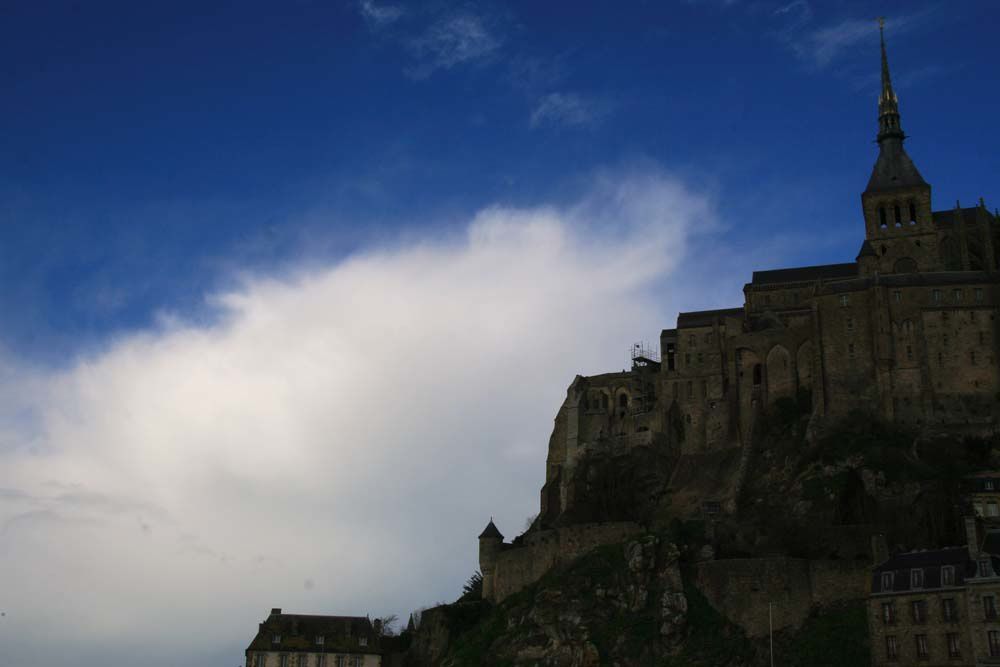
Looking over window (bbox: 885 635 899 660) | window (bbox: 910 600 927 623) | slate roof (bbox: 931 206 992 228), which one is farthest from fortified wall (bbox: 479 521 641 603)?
slate roof (bbox: 931 206 992 228)

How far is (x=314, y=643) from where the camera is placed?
87250mm

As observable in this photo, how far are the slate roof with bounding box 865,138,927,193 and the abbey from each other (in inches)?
4.5

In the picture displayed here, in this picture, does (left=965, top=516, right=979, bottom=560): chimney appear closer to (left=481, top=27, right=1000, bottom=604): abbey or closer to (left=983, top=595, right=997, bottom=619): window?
(left=983, top=595, right=997, bottom=619): window

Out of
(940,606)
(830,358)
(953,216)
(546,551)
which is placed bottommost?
(940,606)

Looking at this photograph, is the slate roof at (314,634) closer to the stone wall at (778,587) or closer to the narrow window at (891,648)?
the stone wall at (778,587)

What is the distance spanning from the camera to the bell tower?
298ft

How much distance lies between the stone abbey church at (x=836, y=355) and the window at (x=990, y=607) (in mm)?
23611

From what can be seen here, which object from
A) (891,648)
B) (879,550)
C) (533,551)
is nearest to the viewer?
(891,648)

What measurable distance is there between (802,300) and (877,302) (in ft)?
46.1

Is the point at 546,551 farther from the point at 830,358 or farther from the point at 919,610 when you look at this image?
the point at 919,610

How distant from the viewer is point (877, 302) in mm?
82000

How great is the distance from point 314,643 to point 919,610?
46150 mm

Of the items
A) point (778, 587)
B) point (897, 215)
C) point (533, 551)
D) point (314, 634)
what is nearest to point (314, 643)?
point (314, 634)

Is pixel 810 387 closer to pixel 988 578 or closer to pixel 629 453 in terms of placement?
pixel 629 453
